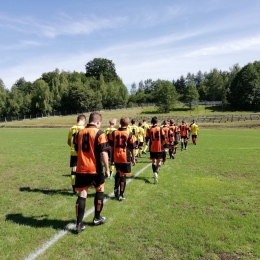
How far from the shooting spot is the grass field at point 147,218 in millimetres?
4676

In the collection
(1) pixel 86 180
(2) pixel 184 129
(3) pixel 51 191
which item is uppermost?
(1) pixel 86 180

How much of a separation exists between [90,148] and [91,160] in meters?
0.26

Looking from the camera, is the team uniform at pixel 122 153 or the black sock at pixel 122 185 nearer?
the black sock at pixel 122 185

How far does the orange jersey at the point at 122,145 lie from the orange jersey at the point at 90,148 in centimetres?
207

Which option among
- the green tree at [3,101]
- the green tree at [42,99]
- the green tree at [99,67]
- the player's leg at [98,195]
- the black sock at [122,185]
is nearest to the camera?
the player's leg at [98,195]

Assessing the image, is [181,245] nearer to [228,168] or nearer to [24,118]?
[228,168]

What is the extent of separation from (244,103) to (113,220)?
9137 centimetres

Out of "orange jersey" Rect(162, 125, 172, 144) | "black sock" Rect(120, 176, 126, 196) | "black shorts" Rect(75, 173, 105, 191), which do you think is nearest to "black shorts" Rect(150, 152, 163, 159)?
"black sock" Rect(120, 176, 126, 196)

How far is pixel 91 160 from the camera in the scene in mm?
5625

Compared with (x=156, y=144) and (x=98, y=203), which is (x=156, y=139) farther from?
(x=98, y=203)

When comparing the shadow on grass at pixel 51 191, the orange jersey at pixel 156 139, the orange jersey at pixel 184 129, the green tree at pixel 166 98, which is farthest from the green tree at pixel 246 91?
the shadow on grass at pixel 51 191

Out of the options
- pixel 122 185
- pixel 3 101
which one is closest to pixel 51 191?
pixel 122 185

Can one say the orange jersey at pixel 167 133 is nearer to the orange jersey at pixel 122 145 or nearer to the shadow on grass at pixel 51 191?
the orange jersey at pixel 122 145

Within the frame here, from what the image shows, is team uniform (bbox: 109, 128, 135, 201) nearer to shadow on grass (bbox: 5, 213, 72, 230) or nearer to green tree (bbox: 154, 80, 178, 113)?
shadow on grass (bbox: 5, 213, 72, 230)
